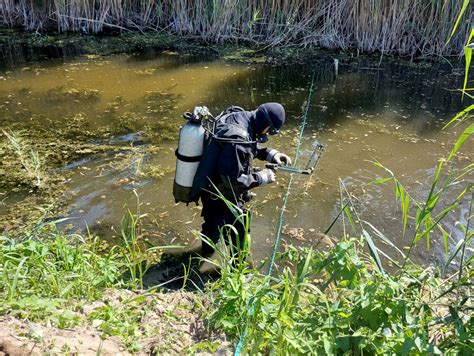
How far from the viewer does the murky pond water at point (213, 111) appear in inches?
173

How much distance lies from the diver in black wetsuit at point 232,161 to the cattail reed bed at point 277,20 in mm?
5444

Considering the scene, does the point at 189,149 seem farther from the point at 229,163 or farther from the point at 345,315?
the point at 345,315

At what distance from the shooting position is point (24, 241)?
2926 mm

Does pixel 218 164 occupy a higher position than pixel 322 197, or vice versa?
pixel 218 164

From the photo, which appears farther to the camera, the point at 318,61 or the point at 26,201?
the point at 318,61

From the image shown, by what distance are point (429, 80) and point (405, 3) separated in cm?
159

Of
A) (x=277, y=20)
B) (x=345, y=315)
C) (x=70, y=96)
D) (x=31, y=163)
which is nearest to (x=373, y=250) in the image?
(x=345, y=315)

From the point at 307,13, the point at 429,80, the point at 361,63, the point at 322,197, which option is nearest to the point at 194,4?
the point at 307,13

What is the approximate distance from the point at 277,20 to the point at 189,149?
262 inches

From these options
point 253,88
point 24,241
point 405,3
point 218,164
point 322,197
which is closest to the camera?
point 24,241

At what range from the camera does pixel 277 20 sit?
9.02 meters

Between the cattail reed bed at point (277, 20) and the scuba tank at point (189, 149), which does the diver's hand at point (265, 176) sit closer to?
the scuba tank at point (189, 149)

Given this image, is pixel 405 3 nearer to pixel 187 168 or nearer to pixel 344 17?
pixel 344 17

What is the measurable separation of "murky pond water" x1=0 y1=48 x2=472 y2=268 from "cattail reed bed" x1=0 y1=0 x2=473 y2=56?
66cm
